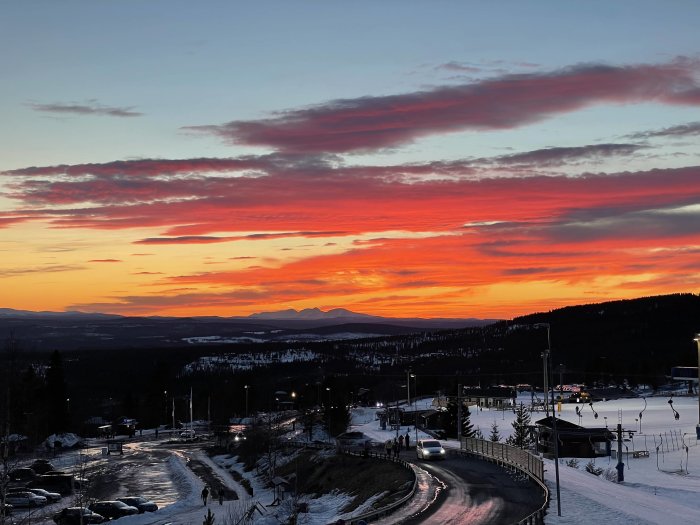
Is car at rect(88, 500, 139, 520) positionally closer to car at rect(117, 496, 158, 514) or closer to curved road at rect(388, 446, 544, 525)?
car at rect(117, 496, 158, 514)

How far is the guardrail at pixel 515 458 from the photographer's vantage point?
126ft

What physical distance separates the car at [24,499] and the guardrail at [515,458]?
1271 inches

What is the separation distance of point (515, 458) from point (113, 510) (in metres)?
27.7

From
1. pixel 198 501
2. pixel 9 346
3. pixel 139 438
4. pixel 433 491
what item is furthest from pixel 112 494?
pixel 139 438

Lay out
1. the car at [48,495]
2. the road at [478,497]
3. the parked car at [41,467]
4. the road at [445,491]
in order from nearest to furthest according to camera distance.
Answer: the road at [478,497] < the road at [445,491] < the car at [48,495] < the parked car at [41,467]

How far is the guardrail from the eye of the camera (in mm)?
38438

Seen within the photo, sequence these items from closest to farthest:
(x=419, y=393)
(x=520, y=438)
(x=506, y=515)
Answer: (x=506, y=515) → (x=520, y=438) → (x=419, y=393)

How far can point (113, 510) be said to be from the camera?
60.4 metres

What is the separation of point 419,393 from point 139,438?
232 feet

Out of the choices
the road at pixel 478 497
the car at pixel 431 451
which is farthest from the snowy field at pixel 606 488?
the car at pixel 431 451

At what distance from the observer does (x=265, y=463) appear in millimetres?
90438

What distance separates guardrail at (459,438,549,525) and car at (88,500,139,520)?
24.8 metres

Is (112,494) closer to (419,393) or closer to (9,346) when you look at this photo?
(9,346)

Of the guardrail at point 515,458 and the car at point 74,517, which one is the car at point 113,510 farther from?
the guardrail at point 515,458
